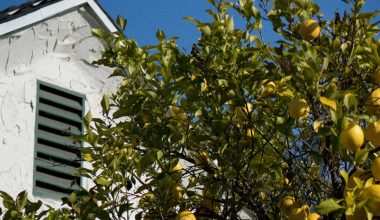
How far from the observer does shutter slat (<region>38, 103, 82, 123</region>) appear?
8320mm

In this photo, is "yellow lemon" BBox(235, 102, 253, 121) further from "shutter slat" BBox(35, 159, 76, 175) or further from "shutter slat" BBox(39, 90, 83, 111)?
"shutter slat" BBox(39, 90, 83, 111)

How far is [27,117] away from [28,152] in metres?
0.38

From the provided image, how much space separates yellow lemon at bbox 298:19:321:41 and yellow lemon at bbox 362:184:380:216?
4.44 feet

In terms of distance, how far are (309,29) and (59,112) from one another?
4.31m

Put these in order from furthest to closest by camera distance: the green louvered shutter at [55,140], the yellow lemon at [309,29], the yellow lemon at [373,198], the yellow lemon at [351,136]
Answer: the green louvered shutter at [55,140] → the yellow lemon at [309,29] → the yellow lemon at [351,136] → the yellow lemon at [373,198]

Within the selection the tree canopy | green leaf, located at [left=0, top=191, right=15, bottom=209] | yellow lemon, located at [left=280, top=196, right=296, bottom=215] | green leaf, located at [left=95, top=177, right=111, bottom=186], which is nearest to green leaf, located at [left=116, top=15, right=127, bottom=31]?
the tree canopy

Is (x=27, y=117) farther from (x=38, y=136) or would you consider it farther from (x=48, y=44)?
(x=48, y=44)

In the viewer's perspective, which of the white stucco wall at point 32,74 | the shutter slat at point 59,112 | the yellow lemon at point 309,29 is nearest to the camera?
the yellow lemon at point 309,29

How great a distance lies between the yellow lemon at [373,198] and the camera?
11.5 feet

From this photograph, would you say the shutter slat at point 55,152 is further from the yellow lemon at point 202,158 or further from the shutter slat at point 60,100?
the yellow lemon at point 202,158

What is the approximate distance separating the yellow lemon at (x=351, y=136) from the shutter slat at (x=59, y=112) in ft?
16.8

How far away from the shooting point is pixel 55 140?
8.25 meters

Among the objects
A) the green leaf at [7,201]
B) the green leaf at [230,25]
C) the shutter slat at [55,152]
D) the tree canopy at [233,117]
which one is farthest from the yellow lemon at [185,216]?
the shutter slat at [55,152]

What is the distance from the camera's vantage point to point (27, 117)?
8.10m
